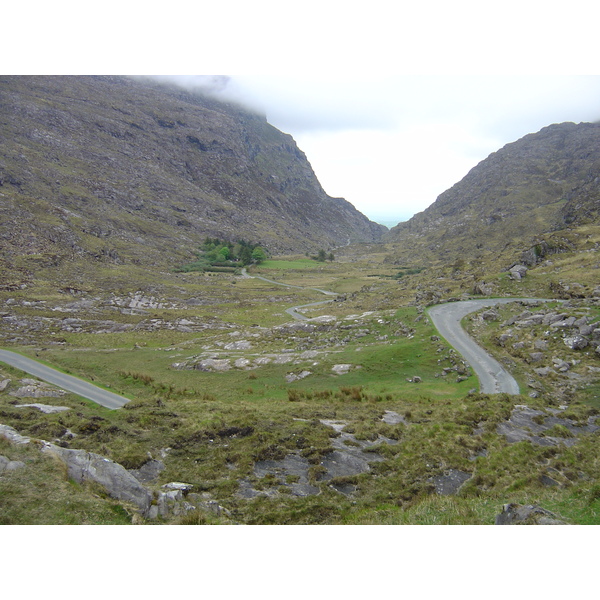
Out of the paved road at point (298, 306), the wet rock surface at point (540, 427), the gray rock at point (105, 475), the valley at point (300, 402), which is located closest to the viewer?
the gray rock at point (105, 475)

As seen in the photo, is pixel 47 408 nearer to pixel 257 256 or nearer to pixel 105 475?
pixel 105 475

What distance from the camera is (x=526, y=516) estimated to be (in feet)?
35.4

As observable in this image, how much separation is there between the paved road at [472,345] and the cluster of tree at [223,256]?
337 feet

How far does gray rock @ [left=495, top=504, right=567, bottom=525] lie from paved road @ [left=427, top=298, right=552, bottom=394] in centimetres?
1668

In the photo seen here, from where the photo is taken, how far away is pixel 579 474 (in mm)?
14977

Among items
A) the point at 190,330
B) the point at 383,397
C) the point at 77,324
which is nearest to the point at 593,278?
the point at 383,397

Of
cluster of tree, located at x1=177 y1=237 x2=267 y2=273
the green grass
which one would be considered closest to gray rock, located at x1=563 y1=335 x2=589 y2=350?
cluster of tree, located at x1=177 y1=237 x2=267 y2=273

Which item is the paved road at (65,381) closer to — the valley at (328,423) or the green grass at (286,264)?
the valley at (328,423)

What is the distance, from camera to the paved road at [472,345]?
2748 cm

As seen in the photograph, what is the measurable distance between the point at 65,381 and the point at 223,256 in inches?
4676

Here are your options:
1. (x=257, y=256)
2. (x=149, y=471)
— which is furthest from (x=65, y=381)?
(x=257, y=256)

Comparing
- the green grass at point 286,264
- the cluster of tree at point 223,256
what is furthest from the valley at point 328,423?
the green grass at point 286,264

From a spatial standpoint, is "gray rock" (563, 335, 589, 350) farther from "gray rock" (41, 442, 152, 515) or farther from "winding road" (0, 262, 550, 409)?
"gray rock" (41, 442, 152, 515)

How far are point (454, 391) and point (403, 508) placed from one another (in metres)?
16.5
